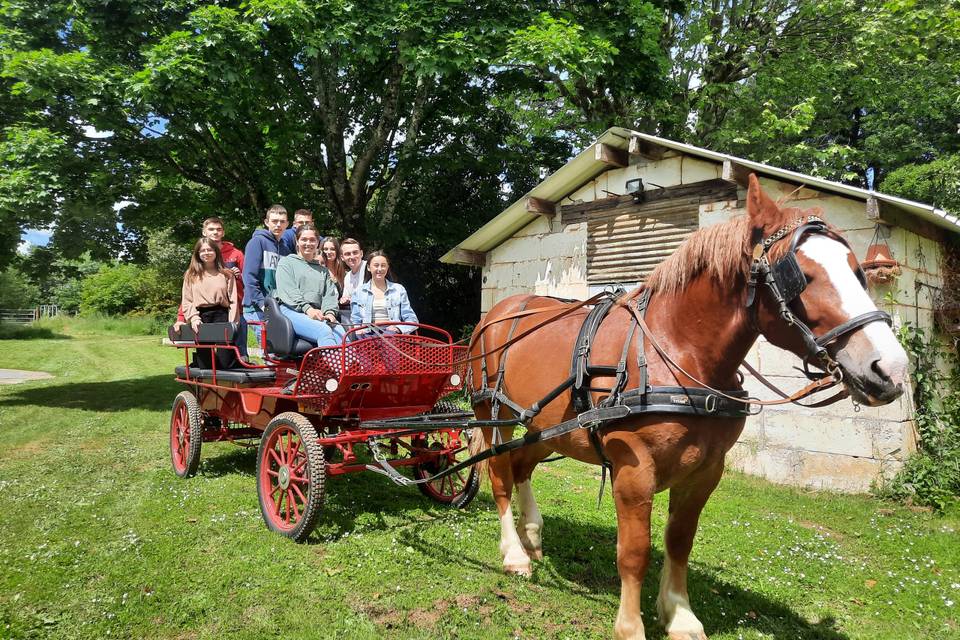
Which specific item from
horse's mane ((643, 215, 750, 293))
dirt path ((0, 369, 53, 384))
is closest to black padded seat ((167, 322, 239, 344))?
horse's mane ((643, 215, 750, 293))

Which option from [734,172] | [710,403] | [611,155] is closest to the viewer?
[710,403]

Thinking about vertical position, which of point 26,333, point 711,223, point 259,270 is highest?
point 711,223

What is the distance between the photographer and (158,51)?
337 inches

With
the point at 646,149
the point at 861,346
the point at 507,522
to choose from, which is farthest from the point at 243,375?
the point at 646,149

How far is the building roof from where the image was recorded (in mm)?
5883

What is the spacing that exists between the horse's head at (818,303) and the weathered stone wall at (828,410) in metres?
3.37

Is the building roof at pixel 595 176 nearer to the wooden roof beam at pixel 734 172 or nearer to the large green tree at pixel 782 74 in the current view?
the wooden roof beam at pixel 734 172

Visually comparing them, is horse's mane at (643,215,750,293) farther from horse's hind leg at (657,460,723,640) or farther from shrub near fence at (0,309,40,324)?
shrub near fence at (0,309,40,324)

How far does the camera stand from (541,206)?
8.82m

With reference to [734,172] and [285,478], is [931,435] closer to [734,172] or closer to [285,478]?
[734,172]

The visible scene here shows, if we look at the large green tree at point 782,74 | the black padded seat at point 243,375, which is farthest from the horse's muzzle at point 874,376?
the large green tree at point 782,74

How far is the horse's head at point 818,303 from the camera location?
7.34 feet

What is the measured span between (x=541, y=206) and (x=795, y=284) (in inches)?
259

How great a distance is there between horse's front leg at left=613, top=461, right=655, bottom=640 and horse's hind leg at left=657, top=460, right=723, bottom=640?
39 cm
